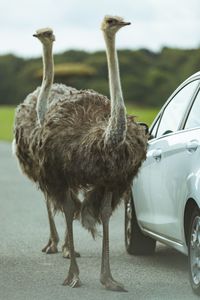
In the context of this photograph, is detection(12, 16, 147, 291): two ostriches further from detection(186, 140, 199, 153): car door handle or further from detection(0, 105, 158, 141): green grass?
detection(0, 105, 158, 141): green grass

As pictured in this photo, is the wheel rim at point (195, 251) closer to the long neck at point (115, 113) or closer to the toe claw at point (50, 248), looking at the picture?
the long neck at point (115, 113)

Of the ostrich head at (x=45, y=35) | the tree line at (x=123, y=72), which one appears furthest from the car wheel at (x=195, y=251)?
the tree line at (x=123, y=72)

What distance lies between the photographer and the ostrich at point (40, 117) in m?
11.4

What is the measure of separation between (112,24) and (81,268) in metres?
2.44

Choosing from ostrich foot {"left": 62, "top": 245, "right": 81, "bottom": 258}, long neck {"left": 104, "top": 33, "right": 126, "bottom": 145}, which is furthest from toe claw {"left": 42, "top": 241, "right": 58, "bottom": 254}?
long neck {"left": 104, "top": 33, "right": 126, "bottom": 145}

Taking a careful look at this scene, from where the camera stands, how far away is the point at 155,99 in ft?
222

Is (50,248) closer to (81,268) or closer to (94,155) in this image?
(81,268)

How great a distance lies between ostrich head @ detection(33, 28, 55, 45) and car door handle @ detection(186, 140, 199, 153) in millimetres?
3588

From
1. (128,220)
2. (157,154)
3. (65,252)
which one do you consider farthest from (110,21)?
(65,252)

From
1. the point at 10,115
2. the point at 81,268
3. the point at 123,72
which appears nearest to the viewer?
the point at 81,268

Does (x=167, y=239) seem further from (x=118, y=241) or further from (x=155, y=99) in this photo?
(x=155, y=99)

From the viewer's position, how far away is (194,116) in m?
8.97

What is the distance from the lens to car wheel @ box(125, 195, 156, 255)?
1064 centimetres

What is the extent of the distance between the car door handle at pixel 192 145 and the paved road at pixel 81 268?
45.3 inches
